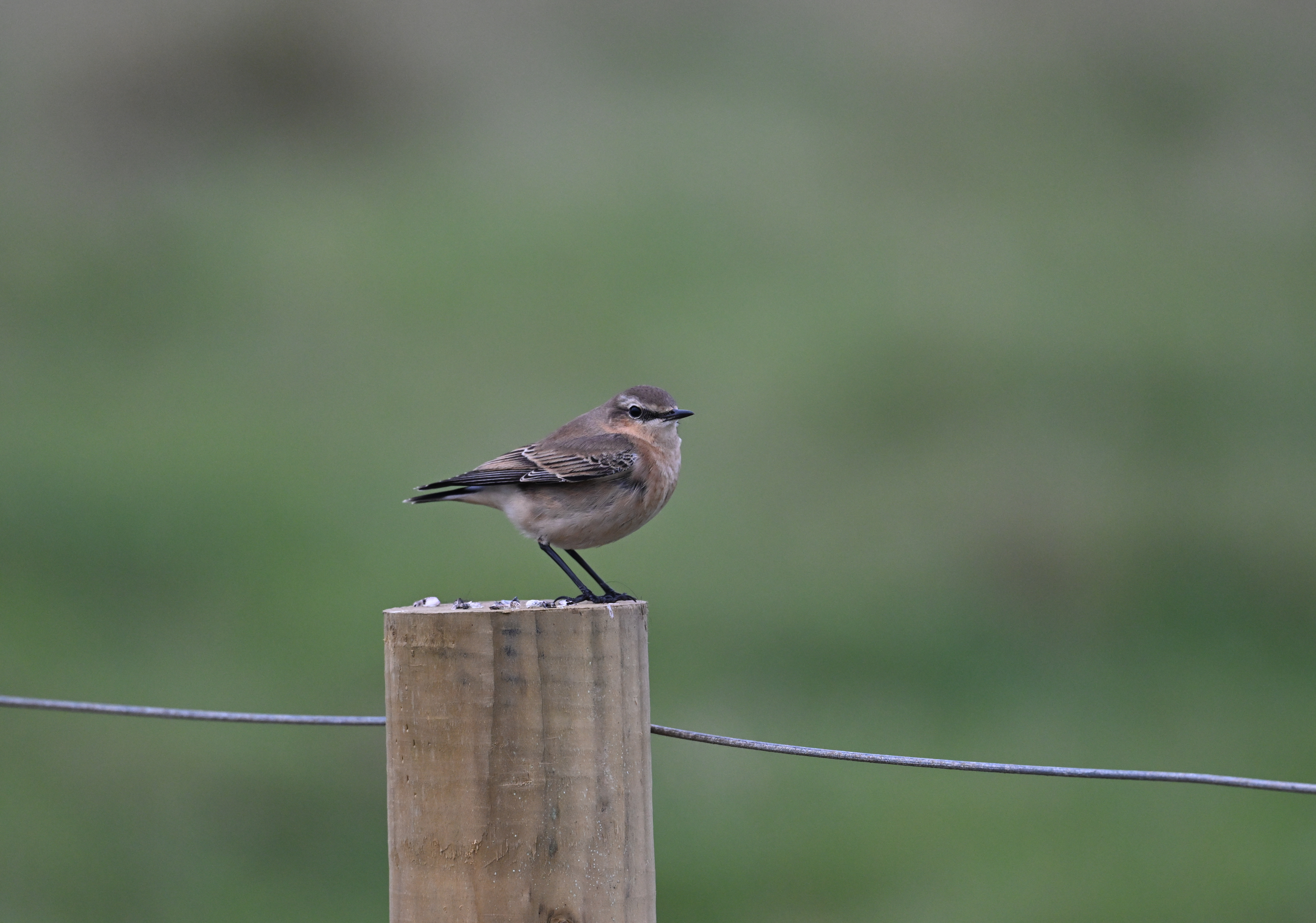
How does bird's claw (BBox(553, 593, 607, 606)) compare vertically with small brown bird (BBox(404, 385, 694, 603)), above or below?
below

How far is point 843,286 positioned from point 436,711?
13.6 meters

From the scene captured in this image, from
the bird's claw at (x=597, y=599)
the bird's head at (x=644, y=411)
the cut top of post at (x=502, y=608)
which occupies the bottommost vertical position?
the bird's claw at (x=597, y=599)

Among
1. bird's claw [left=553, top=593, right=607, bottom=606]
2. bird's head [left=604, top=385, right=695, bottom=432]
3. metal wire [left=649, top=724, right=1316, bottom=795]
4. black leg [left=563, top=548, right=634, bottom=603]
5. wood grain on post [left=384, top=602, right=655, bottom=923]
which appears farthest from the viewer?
bird's head [left=604, top=385, right=695, bottom=432]

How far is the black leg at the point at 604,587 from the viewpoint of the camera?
4582 millimetres

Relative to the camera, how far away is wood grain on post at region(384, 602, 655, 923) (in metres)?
2.99

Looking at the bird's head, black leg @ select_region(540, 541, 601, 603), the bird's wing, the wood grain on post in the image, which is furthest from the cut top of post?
the bird's head

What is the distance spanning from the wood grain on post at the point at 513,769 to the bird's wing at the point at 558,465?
248 centimetres

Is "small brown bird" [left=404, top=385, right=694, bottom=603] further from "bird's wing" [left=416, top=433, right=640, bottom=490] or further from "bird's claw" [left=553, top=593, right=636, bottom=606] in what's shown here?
"bird's claw" [left=553, top=593, right=636, bottom=606]

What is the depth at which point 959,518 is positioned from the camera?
13070 mm

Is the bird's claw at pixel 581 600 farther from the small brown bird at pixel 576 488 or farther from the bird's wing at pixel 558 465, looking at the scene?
the bird's wing at pixel 558 465

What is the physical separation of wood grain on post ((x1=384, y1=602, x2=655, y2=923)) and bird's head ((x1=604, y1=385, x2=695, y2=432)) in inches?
124

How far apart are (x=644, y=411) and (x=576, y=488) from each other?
821 millimetres

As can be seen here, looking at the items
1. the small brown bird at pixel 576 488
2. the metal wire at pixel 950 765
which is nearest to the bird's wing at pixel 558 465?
the small brown bird at pixel 576 488

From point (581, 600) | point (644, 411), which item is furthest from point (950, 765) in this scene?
point (644, 411)
